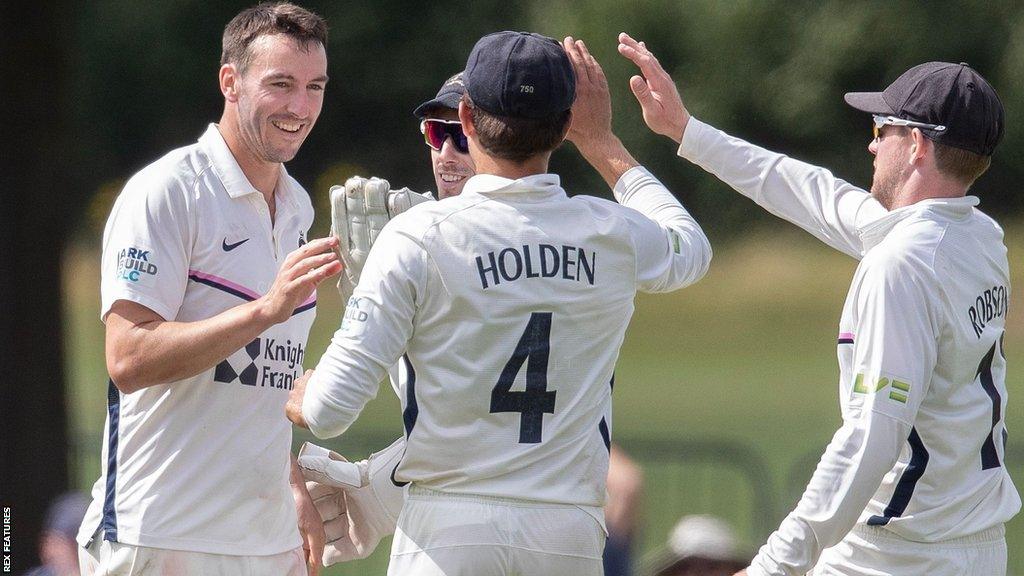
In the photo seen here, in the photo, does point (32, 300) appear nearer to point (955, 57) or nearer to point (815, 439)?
point (815, 439)

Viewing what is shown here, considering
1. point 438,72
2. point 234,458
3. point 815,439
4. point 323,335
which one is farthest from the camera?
point 438,72

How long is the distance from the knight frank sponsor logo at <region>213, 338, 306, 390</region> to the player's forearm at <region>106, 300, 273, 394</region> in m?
0.16

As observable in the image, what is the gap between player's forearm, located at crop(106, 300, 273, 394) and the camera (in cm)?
300

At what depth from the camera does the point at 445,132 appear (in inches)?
141

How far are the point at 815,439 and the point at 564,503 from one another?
13933 millimetres

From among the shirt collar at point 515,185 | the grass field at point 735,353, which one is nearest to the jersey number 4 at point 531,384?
the shirt collar at point 515,185

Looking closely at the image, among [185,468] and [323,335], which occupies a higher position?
[185,468]

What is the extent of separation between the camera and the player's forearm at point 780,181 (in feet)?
11.5

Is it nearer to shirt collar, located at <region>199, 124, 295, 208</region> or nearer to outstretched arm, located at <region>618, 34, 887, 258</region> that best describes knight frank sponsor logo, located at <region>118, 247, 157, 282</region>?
shirt collar, located at <region>199, 124, 295, 208</region>

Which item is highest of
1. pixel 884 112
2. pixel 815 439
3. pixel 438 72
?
pixel 438 72

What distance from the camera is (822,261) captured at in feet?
75.4

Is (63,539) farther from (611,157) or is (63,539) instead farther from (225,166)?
(611,157)

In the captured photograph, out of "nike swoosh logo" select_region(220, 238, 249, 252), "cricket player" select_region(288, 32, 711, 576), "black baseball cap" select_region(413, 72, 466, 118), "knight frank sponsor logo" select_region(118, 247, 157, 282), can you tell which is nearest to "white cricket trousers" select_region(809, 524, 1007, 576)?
"cricket player" select_region(288, 32, 711, 576)

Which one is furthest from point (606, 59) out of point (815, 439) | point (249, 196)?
point (249, 196)
